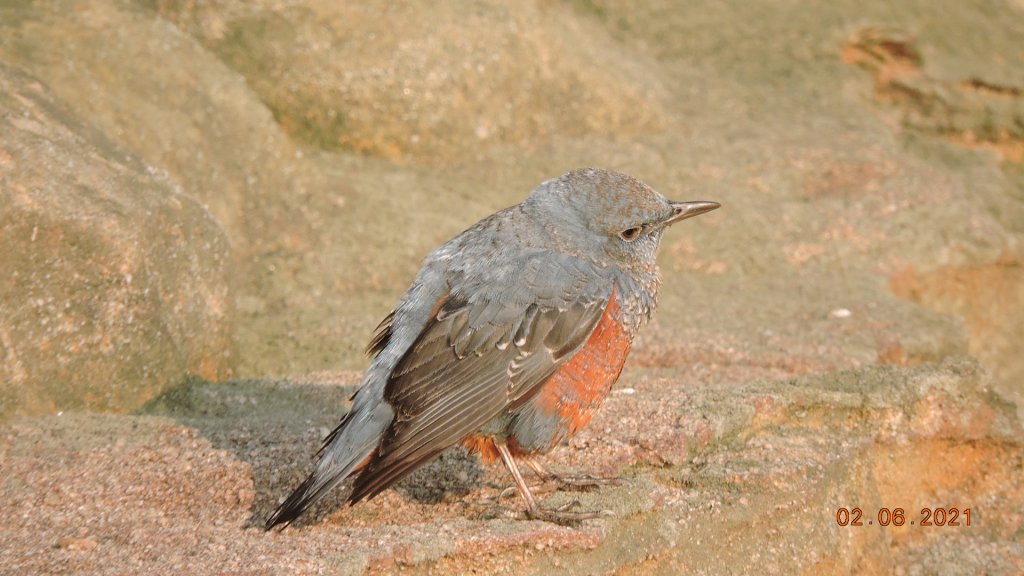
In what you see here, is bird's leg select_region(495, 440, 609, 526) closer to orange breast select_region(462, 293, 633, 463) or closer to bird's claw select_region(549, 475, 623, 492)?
orange breast select_region(462, 293, 633, 463)

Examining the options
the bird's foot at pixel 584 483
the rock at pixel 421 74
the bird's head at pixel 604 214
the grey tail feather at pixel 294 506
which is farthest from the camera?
the rock at pixel 421 74

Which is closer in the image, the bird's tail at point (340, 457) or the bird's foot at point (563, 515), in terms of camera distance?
the bird's tail at point (340, 457)

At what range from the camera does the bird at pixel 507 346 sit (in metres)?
3.71

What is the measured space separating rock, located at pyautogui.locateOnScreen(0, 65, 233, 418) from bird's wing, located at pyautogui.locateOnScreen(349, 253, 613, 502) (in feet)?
4.83

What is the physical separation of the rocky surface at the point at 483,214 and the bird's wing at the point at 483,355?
0.34 meters

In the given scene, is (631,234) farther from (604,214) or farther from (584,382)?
(584,382)

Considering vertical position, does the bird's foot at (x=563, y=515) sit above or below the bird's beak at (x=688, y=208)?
below

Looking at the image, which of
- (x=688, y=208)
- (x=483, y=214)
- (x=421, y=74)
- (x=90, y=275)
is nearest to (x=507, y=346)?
(x=688, y=208)

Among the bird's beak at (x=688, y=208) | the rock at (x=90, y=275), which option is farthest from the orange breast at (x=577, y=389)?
the rock at (x=90, y=275)

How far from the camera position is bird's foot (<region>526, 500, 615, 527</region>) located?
3744 mm

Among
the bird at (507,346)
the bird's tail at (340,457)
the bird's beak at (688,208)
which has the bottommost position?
the bird's tail at (340,457)

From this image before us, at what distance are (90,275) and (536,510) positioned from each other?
83.6 inches

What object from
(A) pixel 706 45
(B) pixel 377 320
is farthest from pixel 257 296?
(A) pixel 706 45

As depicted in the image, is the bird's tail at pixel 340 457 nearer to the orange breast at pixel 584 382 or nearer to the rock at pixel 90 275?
the orange breast at pixel 584 382
